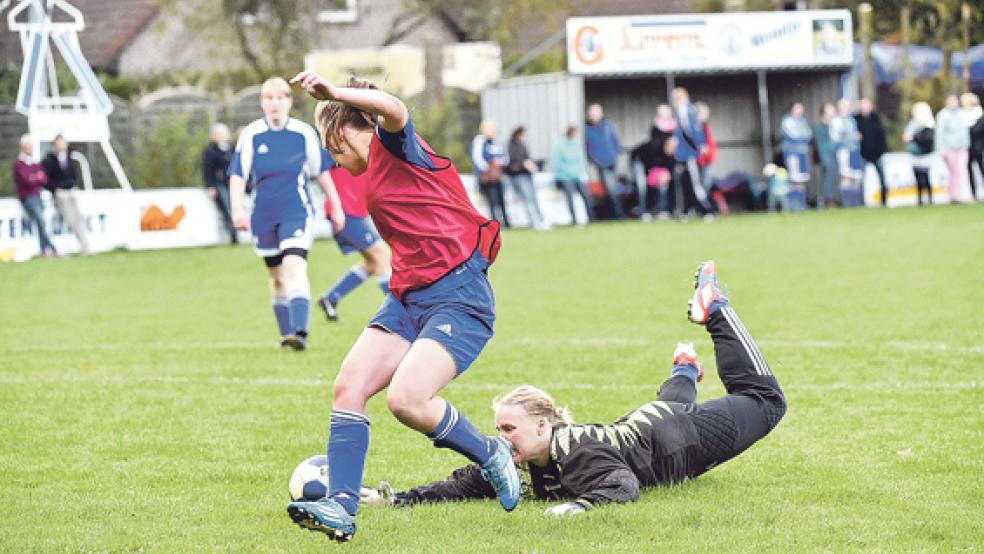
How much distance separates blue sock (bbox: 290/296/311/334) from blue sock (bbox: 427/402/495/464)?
605 cm

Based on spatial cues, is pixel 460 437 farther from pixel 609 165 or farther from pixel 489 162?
pixel 609 165

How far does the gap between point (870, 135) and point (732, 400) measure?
22740 mm

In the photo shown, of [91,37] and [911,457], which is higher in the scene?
[91,37]

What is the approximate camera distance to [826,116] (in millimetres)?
28859

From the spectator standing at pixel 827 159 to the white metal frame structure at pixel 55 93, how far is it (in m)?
13.0

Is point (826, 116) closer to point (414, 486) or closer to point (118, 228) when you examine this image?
point (118, 228)

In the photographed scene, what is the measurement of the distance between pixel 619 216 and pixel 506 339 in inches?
650

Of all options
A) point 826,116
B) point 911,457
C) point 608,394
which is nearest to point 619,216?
point 826,116

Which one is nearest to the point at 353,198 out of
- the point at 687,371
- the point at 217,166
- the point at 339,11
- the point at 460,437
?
the point at 687,371

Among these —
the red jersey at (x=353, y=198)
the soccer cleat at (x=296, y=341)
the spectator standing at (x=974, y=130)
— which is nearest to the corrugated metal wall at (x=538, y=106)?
the spectator standing at (x=974, y=130)

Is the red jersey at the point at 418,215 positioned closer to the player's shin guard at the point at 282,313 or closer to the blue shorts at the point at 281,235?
the blue shorts at the point at 281,235

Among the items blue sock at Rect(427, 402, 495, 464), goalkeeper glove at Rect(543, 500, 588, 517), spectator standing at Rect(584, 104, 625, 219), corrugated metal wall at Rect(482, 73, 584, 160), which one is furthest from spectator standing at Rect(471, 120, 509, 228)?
blue sock at Rect(427, 402, 495, 464)

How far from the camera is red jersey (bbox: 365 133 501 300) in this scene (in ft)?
18.7

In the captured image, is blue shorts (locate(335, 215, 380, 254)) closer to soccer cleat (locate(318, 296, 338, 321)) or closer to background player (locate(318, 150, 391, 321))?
background player (locate(318, 150, 391, 321))
